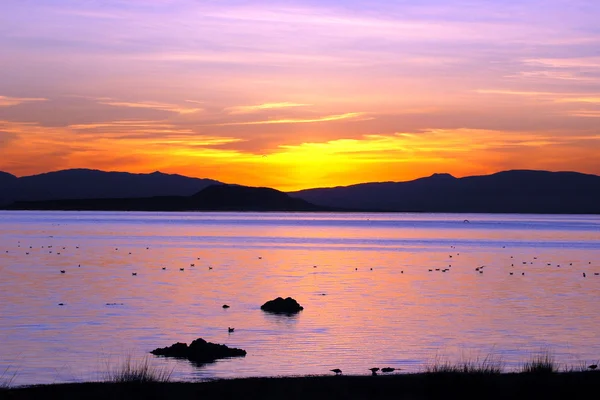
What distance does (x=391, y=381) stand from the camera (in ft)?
52.0

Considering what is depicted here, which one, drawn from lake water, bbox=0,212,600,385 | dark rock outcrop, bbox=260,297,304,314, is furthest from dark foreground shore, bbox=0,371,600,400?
dark rock outcrop, bbox=260,297,304,314

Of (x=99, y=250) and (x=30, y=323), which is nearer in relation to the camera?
(x=30, y=323)

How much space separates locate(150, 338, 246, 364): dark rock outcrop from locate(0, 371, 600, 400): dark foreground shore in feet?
18.4

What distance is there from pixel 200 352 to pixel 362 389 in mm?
7213

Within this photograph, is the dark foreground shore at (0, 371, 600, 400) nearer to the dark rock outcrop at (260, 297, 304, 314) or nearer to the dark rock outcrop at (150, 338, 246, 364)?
the dark rock outcrop at (150, 338, 246, 364)

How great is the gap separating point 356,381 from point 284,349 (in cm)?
807

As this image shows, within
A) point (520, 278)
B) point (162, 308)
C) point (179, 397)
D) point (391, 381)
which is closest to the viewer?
point (179, 397)

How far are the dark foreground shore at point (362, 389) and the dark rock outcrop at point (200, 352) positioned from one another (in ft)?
18.4

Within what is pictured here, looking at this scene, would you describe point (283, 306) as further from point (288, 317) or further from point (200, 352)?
point (200, 352)

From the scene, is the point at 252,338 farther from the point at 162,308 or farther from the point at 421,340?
the point at 162,308

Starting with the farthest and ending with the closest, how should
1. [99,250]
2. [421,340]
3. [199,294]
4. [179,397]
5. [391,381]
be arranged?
[99,250], [199,294], [421,340], [391,381], [179,397]

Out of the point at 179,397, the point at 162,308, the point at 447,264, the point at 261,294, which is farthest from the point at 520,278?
the point at 179,397

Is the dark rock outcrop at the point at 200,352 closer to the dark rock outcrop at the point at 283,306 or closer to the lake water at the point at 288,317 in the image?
the lake water at the point at 288,317

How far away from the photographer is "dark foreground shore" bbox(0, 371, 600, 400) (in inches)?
539
